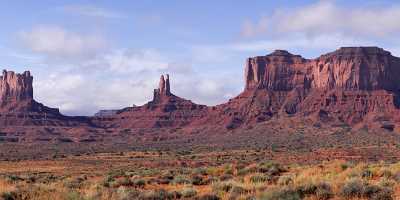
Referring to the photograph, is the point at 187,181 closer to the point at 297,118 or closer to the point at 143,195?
the point at 143,195

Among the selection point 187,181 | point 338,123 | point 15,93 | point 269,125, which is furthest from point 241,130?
point 187,181

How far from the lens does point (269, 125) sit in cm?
14250

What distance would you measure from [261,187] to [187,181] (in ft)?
15.9

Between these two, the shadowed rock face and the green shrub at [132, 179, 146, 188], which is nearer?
the green shrub at [132, 179, 146, 188]

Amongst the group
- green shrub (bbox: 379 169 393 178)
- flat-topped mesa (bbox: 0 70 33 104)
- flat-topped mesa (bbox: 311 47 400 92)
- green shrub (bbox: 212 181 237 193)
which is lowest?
green shrub (bbox: 212 181 237 193)

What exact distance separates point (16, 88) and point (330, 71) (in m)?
95.3

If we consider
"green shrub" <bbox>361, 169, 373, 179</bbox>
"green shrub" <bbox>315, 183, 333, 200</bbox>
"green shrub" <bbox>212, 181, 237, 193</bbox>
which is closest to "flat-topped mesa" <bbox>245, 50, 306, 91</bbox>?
"green shrub" <bbox>361, 169, 373, 179</bbox>

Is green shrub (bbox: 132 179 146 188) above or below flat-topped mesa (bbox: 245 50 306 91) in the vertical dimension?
below

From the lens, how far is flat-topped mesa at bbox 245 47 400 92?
162 metres

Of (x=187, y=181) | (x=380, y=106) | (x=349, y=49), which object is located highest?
(x=349, y=49)

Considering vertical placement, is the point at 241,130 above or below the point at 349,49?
below

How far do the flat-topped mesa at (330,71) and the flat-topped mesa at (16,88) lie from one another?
67.7m

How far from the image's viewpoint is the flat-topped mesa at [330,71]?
162 m

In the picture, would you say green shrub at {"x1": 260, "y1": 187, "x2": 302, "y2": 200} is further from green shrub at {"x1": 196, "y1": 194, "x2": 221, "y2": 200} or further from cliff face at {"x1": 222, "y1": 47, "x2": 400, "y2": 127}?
cliff face at {"x1": 222, "y1": 47, "x2": 400, "y2": 127}
